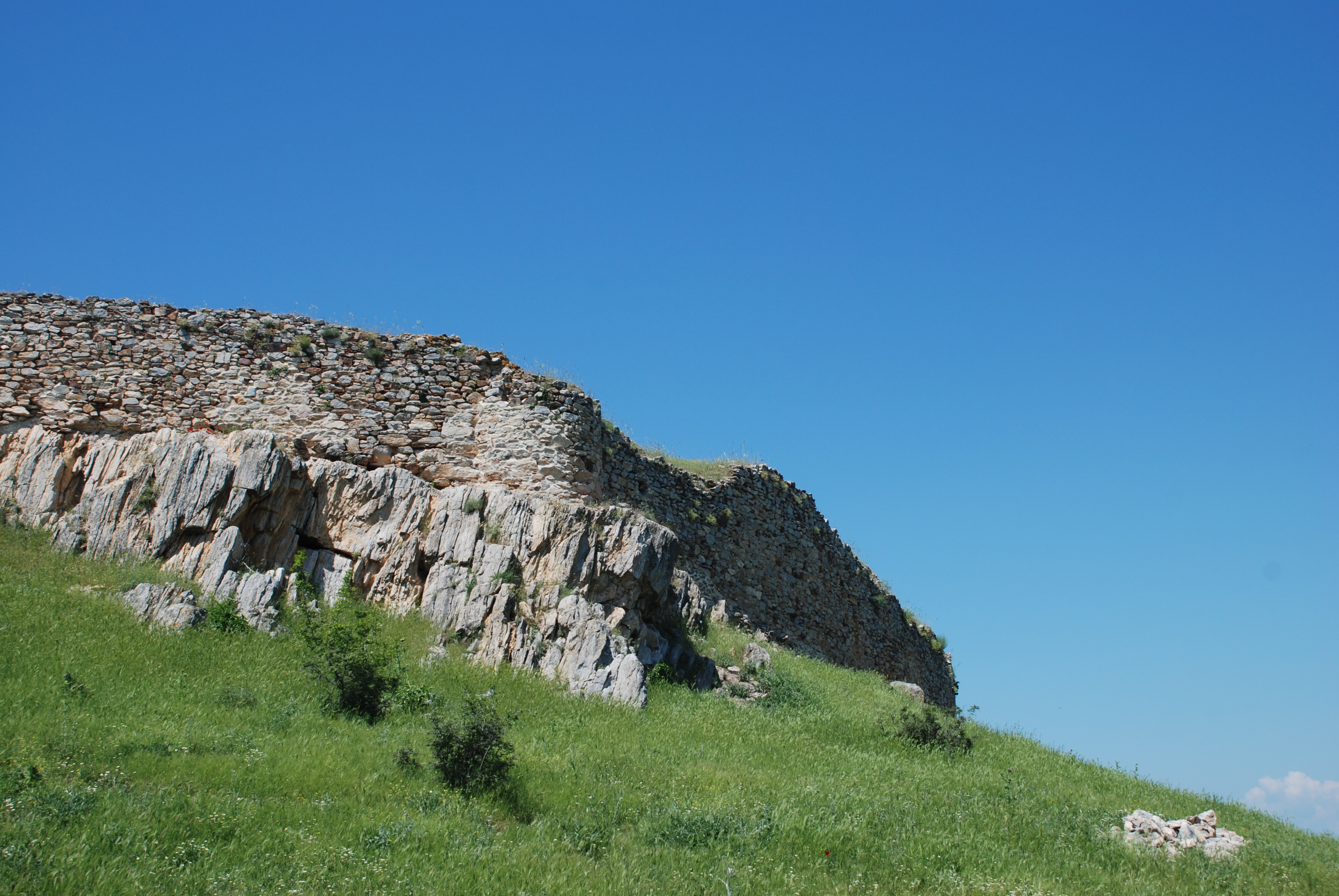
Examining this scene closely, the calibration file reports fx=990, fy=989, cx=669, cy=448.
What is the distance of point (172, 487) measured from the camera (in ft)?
47.6

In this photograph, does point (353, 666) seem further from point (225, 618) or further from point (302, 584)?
point (302, 584)

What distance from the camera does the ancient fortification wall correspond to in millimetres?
14750

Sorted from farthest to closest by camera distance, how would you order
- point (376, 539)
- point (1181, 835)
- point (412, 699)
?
point (376, 539) → point (412, 699) → point (1181, 835)

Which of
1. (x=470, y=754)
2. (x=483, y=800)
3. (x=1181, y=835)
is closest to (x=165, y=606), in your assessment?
(x=470, y=754)

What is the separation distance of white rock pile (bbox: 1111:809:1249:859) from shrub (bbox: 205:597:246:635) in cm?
1105

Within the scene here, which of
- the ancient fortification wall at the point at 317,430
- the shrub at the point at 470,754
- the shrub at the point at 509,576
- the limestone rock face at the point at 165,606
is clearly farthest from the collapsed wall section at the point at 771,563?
the shrub at the point at 470,754

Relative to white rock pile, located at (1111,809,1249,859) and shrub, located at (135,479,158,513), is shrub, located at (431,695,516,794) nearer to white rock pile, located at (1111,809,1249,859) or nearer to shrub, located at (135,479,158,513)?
white rock pile, located at (1111,809,1249,859)

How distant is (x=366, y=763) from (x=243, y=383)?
9245 millimetres

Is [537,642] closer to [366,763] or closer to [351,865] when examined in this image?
[366,763]

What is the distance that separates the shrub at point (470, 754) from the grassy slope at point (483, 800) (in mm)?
250

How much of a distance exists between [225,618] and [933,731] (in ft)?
33.2

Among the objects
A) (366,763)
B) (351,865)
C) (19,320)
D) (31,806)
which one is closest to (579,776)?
(366,763)

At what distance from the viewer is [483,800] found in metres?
9.61

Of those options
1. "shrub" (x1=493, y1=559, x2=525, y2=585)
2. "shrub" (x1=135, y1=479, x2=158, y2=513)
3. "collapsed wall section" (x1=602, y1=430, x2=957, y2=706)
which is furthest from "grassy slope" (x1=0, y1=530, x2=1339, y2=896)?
"collapsed wall section" (x1=602, y1=430, x2=957, y2=706)
